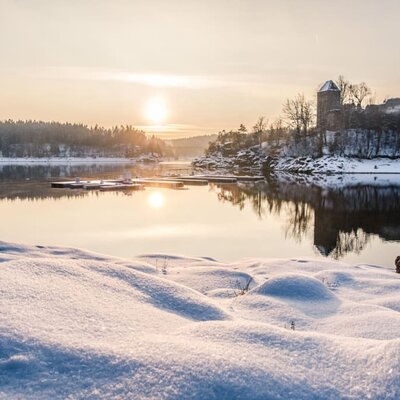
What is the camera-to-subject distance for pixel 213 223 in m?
20.7

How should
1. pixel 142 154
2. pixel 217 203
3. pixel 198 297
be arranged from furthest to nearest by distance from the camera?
pixel 142 154
pixel 217 203
pixel 198 297

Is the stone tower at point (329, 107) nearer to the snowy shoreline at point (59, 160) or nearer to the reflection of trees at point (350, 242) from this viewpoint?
the reflection of trees at point (350, 242)

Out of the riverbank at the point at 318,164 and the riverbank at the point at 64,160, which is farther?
the riverbank at the point at 64,160

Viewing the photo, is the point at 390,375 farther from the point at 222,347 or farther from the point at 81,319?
the point at 81,319

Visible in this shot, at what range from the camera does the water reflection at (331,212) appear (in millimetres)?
16812

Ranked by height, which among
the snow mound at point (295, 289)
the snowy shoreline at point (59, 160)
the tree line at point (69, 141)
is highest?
the tree line at point (69, 141)

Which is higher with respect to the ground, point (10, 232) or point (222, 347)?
point (222, 347)

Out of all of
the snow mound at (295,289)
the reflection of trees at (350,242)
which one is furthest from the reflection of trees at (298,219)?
the snow mound at (295,289)

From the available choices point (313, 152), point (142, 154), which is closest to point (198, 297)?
point (313, 152)

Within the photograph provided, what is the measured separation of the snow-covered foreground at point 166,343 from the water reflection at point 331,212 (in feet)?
35.6

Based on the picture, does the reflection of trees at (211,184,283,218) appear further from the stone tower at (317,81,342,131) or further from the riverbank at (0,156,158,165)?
the riverbank at (0,156,158,165)

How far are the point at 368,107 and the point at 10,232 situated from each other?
78052mm

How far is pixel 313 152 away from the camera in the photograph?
7075cm

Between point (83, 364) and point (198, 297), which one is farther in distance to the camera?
point (198, 297)
